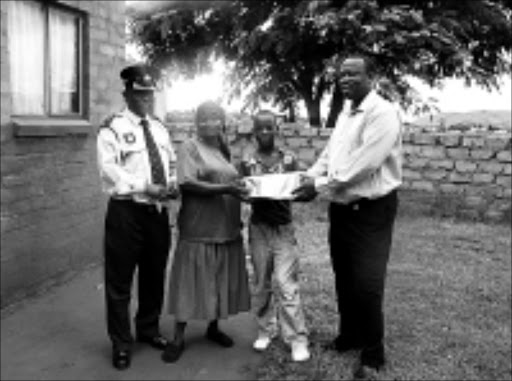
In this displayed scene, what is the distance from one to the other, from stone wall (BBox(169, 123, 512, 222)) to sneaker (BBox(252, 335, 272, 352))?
5474 millimetres

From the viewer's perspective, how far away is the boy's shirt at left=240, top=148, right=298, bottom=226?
420 centimetres

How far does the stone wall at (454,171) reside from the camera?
9.98 m

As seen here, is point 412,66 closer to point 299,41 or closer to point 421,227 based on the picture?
point 299,41

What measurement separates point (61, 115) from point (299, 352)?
3593 millimetres

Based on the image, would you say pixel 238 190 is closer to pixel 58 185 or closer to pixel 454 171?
pixel 58 185

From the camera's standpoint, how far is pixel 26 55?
19.2ft

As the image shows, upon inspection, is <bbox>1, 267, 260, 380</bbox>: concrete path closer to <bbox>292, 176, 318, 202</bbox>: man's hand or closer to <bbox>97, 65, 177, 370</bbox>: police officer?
<bbox>97, 65, 177, 370</bbox>: police officer

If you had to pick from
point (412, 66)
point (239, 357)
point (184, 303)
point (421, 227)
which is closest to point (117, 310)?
point (184, 303)

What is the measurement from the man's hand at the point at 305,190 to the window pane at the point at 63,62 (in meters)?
3.28

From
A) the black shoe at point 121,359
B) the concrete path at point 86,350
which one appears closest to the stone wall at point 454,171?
the concrete path at point 86,350

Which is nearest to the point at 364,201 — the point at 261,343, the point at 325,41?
the point at 261,343

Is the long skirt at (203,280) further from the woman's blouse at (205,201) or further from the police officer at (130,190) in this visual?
the police officer at (130,190)

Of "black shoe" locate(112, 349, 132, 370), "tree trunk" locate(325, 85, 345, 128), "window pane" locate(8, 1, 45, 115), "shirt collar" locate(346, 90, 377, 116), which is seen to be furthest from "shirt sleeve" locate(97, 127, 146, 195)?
"tree trunk" locate(325, 85, 345, 128)

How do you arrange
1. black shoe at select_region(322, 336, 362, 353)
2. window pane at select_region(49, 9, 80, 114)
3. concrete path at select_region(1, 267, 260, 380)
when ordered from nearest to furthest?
1. concrete path at select_region(1, 267, 260, 380)
2. black shoe at select_region(322, 336, 362, 353)
3. window pane at select_region(49, 9, 80, 114)
